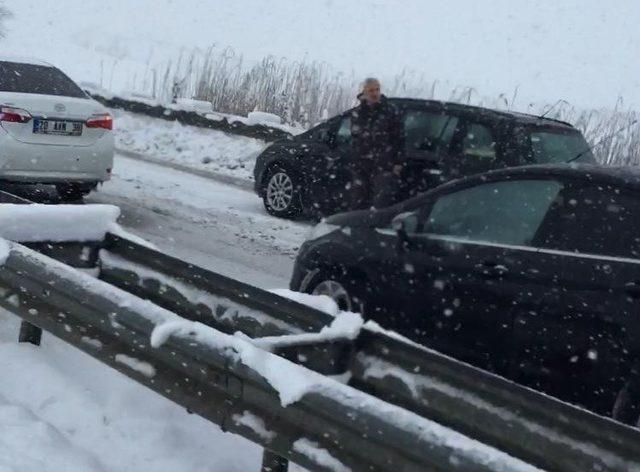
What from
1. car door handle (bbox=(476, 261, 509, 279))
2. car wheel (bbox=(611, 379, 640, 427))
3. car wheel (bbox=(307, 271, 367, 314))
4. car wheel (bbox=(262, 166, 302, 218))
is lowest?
car wheel (bbox=(262, 166, 302, 218))

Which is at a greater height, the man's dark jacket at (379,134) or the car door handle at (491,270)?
the man's dark jacket at (379,134)

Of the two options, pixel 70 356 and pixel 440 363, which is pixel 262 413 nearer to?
pixel 440 363

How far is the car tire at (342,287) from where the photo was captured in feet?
19.8

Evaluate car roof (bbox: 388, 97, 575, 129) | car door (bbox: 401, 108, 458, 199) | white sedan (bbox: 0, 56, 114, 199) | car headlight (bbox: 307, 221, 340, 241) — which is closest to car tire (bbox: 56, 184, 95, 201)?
white sedan (bbox: 0, 56, 114, 199)

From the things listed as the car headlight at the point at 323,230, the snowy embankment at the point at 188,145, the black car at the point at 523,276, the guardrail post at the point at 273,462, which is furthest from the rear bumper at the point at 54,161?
the guardrail post at the point at 273,462

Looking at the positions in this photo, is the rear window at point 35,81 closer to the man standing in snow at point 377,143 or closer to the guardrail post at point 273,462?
the man standing in snow at point 377,143

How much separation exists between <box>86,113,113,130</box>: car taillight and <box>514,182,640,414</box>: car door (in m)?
6.32

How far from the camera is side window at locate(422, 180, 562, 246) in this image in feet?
16.9

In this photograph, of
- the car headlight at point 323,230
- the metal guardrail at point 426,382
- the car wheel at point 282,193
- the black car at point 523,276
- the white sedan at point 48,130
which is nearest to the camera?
the metal guardrail at point 426,382

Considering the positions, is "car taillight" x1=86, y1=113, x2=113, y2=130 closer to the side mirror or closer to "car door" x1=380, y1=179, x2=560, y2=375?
the side mirror

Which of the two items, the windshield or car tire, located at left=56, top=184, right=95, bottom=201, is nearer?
the windshield

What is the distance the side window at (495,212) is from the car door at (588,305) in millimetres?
108

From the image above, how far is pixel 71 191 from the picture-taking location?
36.2 feet

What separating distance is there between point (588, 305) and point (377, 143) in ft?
15.6
